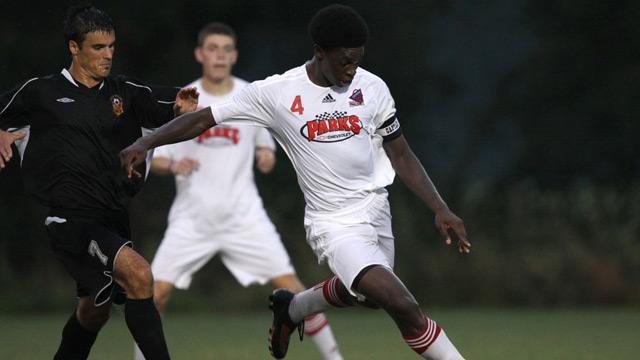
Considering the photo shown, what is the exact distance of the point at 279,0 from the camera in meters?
14.8

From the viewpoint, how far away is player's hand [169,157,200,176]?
370 inches

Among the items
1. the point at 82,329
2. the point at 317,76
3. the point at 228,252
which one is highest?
the point at 317,76

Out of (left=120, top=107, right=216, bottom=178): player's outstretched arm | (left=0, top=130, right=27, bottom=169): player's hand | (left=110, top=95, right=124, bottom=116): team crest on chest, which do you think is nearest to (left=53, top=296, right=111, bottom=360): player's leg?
(left=120, top=107, right=216, bottom=178): player's outstretched arm

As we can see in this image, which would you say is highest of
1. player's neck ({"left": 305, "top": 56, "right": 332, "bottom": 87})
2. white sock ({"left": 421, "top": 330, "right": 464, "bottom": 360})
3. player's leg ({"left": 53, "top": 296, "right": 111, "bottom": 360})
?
player's neck ({"left": 305, "top": 56, "right": 332, "bottom": 87})

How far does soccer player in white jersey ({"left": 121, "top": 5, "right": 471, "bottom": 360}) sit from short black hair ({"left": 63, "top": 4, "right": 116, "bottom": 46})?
0.74 metres

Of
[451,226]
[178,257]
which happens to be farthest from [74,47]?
[178,257]

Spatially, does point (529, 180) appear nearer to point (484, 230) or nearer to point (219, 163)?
point (484, 230)

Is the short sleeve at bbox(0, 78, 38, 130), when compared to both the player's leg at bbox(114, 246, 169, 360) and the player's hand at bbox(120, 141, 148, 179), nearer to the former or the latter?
the player's hand at bbox(120, 141, 148, 179)

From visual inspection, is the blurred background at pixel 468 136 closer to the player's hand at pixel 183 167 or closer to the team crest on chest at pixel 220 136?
the team crest on chest at pixel 220 136

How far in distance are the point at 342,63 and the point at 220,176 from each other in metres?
3.07

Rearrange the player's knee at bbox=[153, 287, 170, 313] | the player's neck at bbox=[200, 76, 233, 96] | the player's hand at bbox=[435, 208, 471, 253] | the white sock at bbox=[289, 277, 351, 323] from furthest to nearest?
1. the player's neck at bbox=[200, 76, 233, 96]
2. the player's knee at bbox=[153, 287, 170, 313]
3. the white sock at bbox=[289, 277, 351, 323]
4. the player's hand at bbox=[435, 208, 471, 253]

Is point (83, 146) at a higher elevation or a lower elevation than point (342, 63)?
lower

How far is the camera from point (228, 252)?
381 inches

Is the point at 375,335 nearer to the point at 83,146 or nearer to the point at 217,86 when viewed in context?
the point at 217,86
